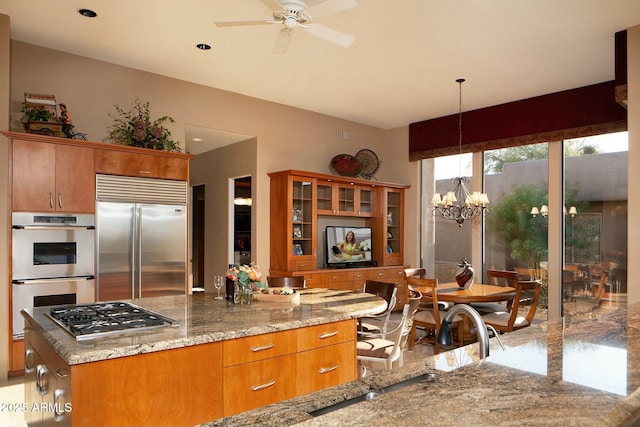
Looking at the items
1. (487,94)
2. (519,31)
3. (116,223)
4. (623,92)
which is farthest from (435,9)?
(116,223)

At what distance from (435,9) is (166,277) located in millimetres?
3516

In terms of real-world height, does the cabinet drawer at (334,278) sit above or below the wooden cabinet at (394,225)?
below

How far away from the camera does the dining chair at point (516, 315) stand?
4215 millimetres

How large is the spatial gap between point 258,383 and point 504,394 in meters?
1.50

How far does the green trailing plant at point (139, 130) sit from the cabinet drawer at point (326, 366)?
10.1ft

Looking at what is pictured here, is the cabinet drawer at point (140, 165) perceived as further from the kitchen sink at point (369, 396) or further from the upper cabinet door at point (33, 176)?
the kitchen sink at point (369, 396)

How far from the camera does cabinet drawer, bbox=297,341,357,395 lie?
8.08 feet

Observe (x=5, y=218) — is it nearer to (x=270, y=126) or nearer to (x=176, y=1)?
(x=176, y=1)

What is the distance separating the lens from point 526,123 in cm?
591

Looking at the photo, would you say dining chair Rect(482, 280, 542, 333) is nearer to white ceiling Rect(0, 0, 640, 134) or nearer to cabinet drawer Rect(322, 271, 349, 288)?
cabinet drawer Rect(322, 271, 349, 288)

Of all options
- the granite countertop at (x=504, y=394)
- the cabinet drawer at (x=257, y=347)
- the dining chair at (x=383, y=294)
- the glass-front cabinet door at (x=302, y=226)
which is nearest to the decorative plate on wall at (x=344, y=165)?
the glass-front cabinet door at (x=302, y=226)

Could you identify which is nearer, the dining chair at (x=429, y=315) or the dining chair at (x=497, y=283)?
the dining chair at (x=429, y=315)

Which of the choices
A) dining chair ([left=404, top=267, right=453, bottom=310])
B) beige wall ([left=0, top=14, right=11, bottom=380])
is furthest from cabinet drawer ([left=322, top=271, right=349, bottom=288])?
beige wall ([left=0, top=14, right=11, bottom=380])

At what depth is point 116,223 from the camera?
4.28 metres
